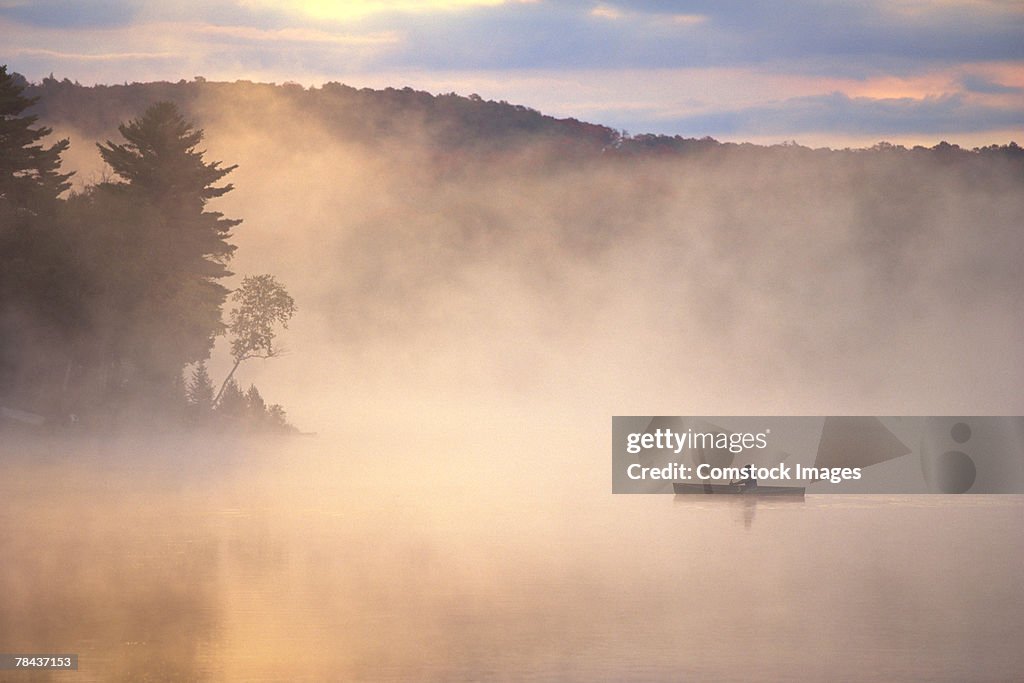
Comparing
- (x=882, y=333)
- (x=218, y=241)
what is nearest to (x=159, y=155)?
(x=218, y=241)

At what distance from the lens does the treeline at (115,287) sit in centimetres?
7106

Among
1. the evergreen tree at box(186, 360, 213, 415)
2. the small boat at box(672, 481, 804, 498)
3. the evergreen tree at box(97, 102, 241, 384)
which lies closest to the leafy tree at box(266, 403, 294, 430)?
the evergreen tree at box(186, 360, 213, 415)

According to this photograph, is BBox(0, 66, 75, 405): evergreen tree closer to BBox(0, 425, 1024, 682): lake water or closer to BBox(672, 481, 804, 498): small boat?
BBox(0, 425, 1024, 682): lake water

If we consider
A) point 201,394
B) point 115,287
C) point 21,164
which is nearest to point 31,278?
point 115,287

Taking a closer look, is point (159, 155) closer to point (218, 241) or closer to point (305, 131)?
point (218, 241)

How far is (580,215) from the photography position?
196 meters

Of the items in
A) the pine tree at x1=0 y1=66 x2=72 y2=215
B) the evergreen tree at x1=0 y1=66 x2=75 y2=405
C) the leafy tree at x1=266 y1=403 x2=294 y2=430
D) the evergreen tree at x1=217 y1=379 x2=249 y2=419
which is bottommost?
the leafy tree at x1=266 y1=403 x2=294 y2=430

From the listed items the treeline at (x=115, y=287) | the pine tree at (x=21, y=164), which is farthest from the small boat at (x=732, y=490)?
the pine tree at (x=21, y=164)

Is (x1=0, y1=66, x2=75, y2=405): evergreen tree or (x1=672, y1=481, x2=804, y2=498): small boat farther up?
(x1=0, y1=66, x2=75, y2=405): evergreen tree

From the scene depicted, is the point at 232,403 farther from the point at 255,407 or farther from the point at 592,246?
the point at 592,246

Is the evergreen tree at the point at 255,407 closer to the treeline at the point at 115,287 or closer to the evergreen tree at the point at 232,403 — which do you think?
the evergreen tree at the point at 232,403

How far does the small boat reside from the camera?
49906mm

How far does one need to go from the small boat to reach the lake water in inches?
39.1

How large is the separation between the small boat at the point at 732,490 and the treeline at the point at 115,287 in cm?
3292
